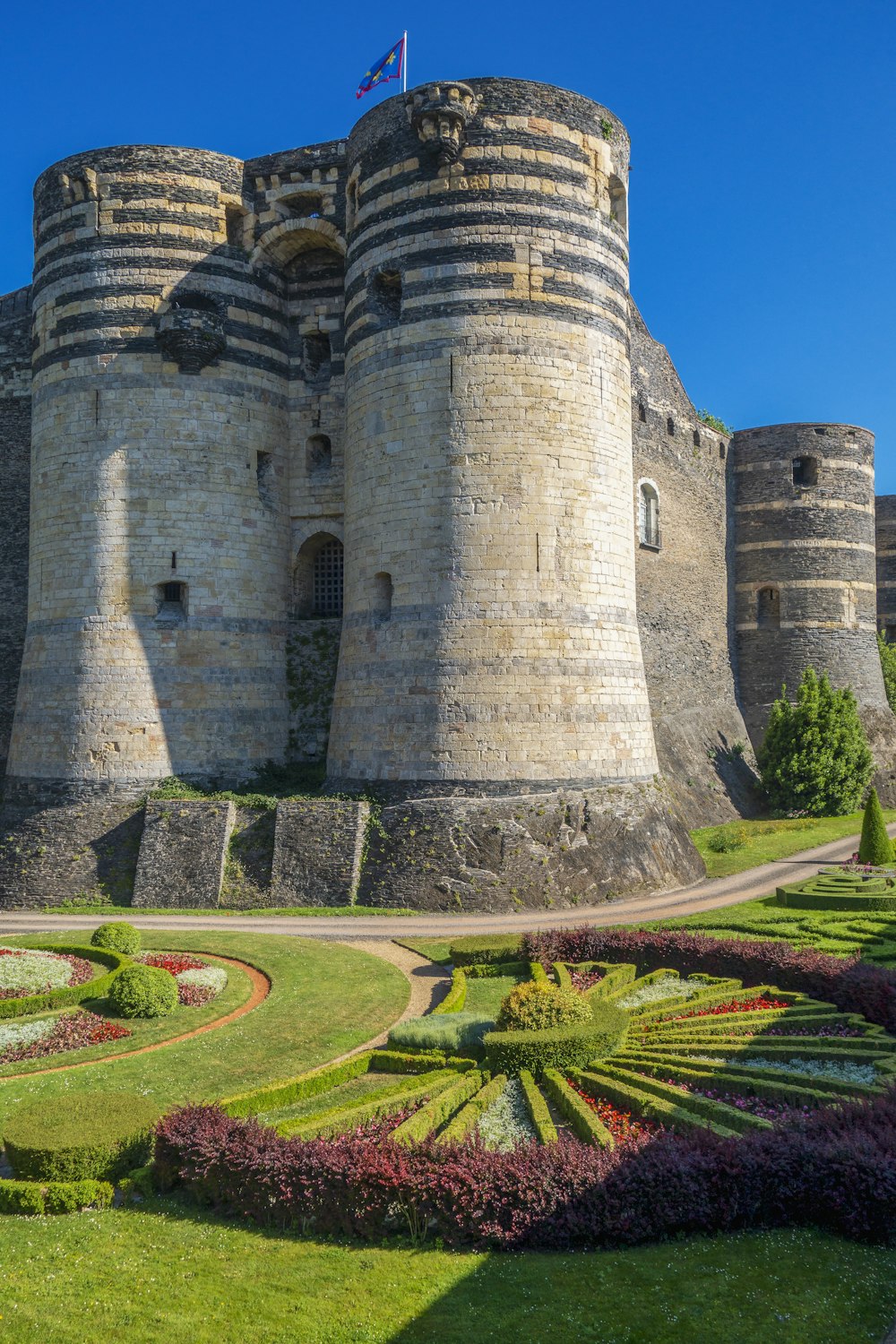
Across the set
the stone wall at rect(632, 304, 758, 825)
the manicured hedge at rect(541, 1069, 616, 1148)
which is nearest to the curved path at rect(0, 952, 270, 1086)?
the manicured hedge at rect(541, 1069, 616, 1148)

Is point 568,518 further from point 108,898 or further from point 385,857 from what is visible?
point 108,898

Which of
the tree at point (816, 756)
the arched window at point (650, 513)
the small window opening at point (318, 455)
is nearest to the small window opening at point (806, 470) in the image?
the arched window at point (650, 513)

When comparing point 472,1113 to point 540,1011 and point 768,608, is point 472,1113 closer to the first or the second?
point 540,1011

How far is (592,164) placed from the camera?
28.2m

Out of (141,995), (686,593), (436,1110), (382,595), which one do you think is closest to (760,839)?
Result: (686,593)

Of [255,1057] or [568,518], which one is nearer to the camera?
[255,1057]

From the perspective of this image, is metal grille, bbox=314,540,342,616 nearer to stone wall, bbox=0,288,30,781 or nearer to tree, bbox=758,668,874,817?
stone wall, bbox=0,288,30,781

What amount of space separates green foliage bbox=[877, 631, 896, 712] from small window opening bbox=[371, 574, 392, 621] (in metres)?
28.8

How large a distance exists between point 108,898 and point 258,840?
13.7 feet

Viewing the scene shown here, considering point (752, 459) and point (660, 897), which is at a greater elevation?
point (752, 459)

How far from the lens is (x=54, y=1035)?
15781 millimetres

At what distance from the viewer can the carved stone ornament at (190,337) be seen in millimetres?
29875

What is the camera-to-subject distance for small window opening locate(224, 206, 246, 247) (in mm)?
31922

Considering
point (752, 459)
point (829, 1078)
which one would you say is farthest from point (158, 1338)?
point (752, 459)
